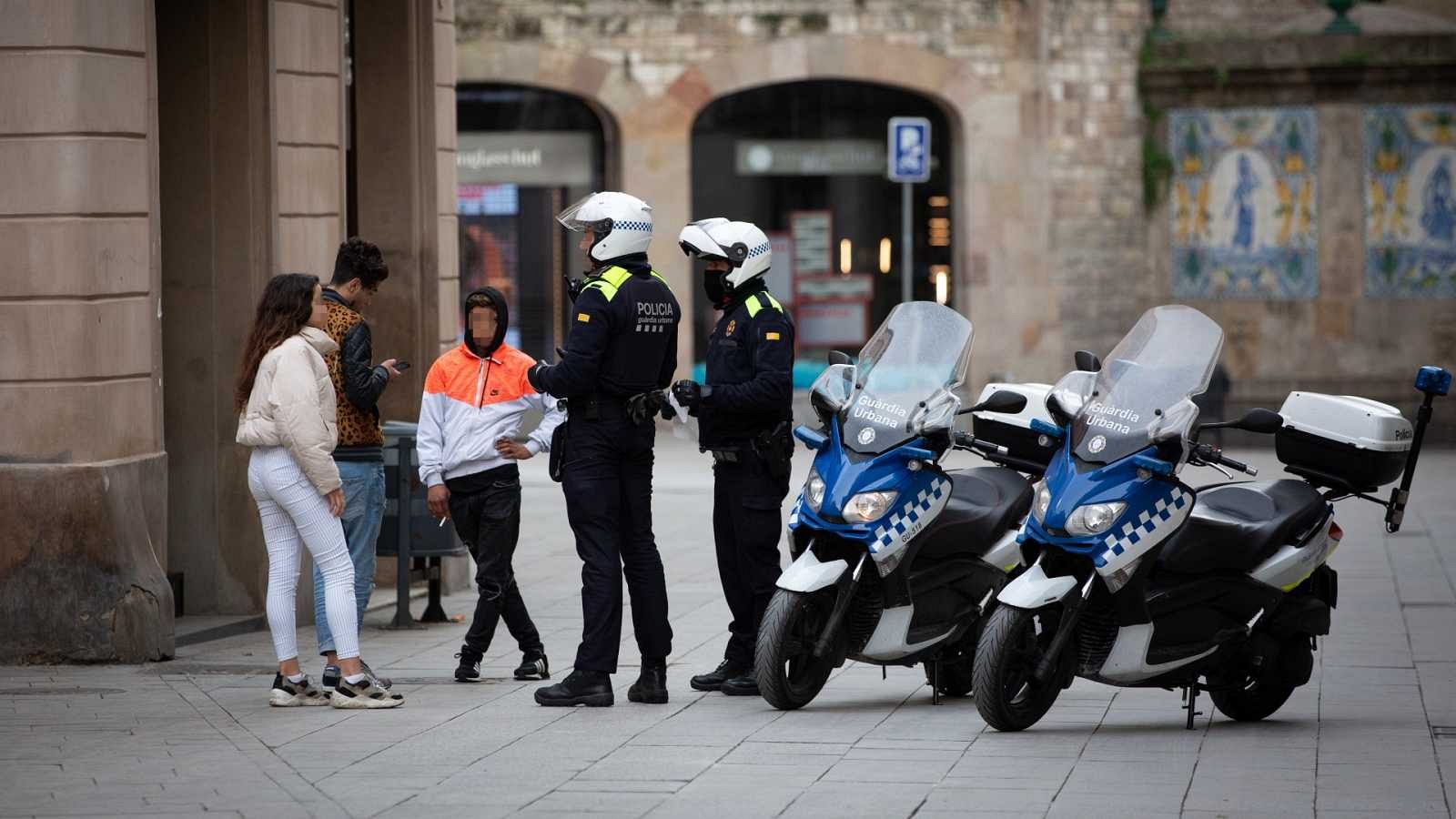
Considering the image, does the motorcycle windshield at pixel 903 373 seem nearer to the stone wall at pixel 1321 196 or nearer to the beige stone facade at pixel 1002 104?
the beige stone facade at pixel 1002 104

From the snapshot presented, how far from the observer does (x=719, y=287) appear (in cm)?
915

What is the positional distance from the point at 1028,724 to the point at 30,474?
4.52 m

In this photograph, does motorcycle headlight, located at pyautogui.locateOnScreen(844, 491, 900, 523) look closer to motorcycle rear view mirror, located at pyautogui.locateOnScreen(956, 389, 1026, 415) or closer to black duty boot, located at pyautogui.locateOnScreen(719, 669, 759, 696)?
motorcycle rear view mirror, located at pyautogui.locateOnScreen(956, 389, 1026, 415)

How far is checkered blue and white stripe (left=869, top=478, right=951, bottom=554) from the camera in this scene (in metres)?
8.53

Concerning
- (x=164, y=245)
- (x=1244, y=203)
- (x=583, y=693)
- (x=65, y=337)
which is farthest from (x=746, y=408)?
(x=1244, y=203)

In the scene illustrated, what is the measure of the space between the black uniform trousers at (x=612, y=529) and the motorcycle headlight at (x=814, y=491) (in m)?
0.61

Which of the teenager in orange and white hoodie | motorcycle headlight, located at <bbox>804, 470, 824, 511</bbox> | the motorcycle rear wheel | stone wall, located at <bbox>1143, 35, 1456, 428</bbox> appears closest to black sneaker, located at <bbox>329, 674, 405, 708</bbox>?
the teenager in orange and white hoodie

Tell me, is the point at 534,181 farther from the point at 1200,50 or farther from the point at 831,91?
the point at 1200,50

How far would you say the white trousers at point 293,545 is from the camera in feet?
28.7

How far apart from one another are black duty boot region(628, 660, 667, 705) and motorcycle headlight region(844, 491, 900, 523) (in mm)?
1007

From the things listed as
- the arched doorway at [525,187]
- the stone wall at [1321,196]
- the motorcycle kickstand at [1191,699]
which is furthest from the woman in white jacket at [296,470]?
the stone wall at [1321,196]

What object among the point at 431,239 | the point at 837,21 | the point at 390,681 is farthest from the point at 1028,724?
the point at 837,21

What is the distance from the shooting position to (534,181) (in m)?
25.9

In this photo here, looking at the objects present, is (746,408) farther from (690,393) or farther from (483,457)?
(483,457)
